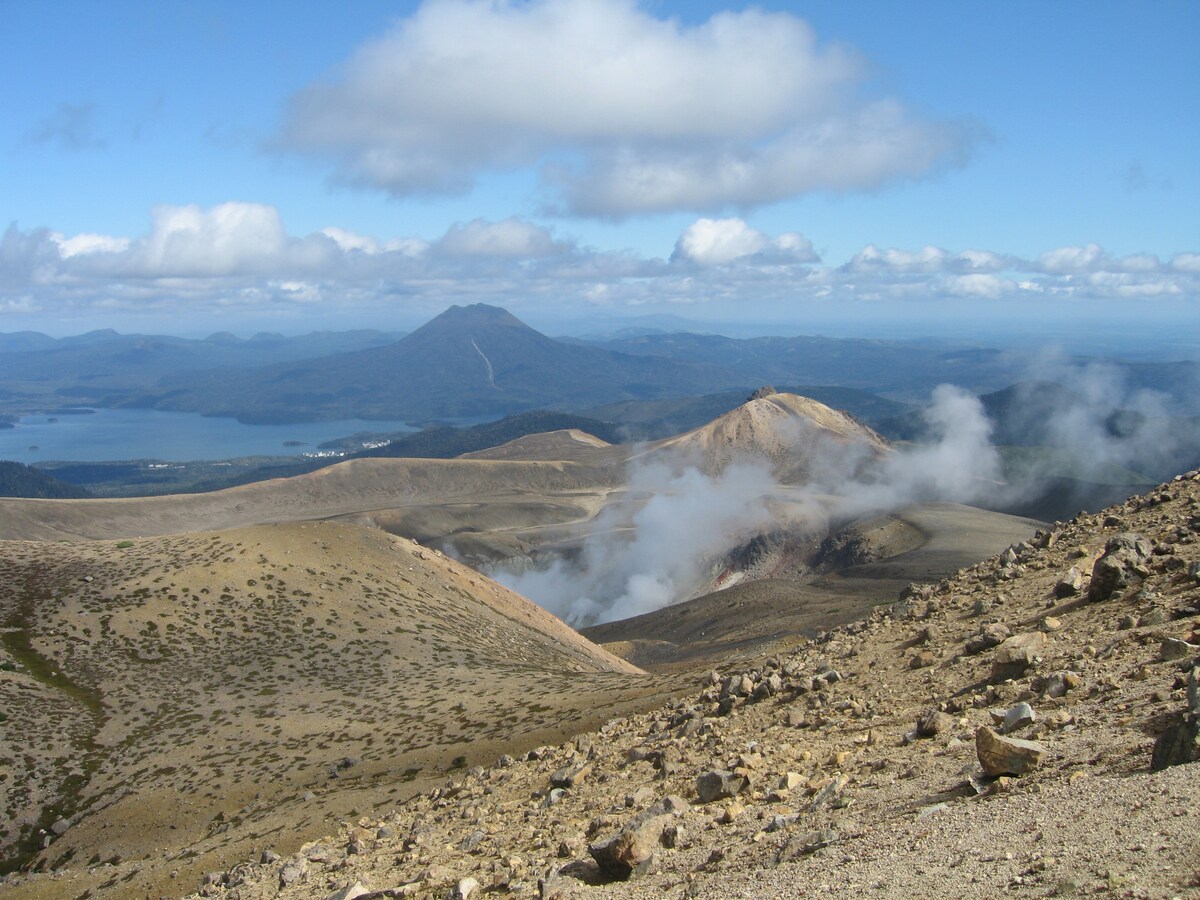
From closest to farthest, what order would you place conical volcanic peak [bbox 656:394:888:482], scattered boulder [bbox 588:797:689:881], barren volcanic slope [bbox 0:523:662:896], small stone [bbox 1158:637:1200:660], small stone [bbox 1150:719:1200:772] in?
1. small stone [bbox 1150:719:1200:772]
2. scattered boulder [bbox 588:797:689:881]
3. small stone [bbox 1158:637:1200:660]
4. barren volcanic slope [bbox 0:523:662:896]
5. conical volcanic peak [bbox 656:394:888:482]

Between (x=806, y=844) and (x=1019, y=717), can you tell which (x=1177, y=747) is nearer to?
(x=1019, y=717)

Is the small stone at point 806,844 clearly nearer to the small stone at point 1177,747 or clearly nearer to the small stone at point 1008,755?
the small stone at point 1008,755

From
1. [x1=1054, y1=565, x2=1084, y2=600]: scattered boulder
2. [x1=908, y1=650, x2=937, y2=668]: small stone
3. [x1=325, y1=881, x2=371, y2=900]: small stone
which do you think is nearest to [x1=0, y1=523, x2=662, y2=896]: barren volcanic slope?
[x1=325, y1=881, x2=371, y2=900]: small stone

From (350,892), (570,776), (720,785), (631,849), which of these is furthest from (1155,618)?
(350,892)

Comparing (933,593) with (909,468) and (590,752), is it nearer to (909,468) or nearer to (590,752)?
(590,752)

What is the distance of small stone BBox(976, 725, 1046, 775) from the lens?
9.96 m

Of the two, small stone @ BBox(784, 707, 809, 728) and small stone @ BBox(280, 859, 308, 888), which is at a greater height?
small stone @ BBox(784, 707, 809, 728)

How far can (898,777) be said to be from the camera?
37.4 feet

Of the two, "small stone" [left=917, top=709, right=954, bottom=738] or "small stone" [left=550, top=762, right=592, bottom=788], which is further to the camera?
"small stone" [left=550, top=762, right=592, bottom=788]

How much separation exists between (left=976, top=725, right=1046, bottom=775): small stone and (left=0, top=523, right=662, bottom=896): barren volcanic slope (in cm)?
1520

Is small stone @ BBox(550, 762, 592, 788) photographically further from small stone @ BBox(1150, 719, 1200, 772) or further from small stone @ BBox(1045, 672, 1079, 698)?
small stone @ BBox(1150, 719, 1200, 772)

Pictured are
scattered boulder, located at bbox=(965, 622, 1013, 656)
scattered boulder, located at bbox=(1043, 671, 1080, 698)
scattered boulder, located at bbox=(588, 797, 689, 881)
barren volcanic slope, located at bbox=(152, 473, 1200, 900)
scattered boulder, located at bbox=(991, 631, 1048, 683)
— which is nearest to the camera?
barren volcanic slope, located at bbox=(152, 473, 1200, 900)

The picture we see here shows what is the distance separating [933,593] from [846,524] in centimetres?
9585

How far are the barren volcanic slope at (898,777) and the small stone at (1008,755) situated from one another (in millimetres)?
28
